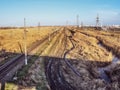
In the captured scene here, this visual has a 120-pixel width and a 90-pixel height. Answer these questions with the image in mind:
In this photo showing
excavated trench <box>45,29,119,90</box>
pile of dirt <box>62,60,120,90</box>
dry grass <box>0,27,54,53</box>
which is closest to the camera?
pile of dirt <box>62,60,120,90</box>

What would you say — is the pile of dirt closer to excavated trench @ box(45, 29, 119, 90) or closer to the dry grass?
excavated trench @ box(45, 29, 119, 90)

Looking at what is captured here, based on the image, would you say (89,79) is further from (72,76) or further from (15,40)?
(15,40)

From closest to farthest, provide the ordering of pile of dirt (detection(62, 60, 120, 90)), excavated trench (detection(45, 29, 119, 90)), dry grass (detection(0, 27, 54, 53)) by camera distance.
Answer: pile of dirt (detection(62, 60, 120, 90)), excavated trench (detection(45, 29, 119, 90)), dry grass (detection(0, 27, 54, 53))

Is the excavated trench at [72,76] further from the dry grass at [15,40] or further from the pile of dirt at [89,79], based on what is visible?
the dry grass at [15,40]

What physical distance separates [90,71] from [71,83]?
24.1 feet

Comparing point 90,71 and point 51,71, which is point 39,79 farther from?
point 90,71

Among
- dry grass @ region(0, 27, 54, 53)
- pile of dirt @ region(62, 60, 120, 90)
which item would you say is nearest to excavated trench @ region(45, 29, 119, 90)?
pile of dirt @ region(62, 60, 120, 90)

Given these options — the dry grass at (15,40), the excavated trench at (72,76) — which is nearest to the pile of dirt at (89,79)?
the excavated trench at (72,76)

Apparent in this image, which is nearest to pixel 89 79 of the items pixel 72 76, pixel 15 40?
A: pixel 72 76

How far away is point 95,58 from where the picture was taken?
4581cm

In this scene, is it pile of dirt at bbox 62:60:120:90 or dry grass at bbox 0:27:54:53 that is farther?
dry grass at bbox 0:27:54:53

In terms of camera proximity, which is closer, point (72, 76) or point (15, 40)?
point (72, 76)

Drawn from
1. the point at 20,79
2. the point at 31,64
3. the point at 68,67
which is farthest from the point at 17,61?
the point at 20,79

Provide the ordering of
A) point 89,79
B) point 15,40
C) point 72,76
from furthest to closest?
1. point 15,40
2. point 72,76
3. point 89,79
